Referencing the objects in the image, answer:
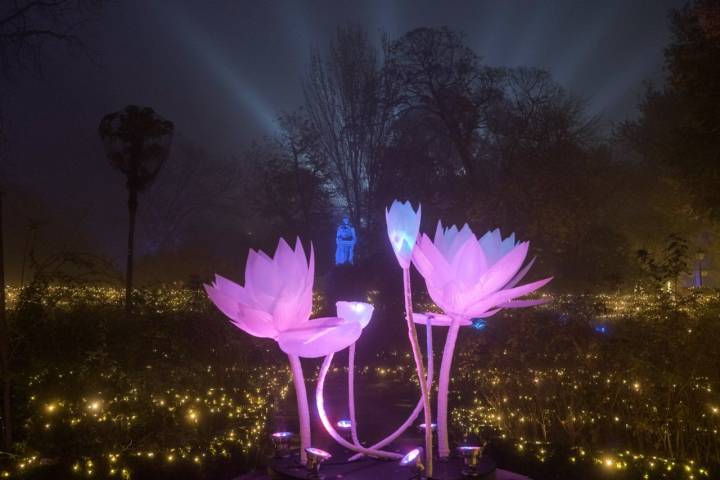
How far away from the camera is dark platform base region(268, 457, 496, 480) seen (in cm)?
370

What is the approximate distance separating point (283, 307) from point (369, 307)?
672mm

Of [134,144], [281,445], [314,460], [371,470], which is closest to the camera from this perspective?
[314,460]

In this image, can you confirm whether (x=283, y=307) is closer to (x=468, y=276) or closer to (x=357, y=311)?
(x=357, y=311)

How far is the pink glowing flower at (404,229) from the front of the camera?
3.48 m

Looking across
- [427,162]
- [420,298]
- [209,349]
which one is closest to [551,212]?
[427,162]

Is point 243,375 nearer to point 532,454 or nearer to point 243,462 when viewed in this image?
point 243,462

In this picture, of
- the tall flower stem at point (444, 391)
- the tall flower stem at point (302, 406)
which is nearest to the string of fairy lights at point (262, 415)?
the tall flower stem at point (444, 391)

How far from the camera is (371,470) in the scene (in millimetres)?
3965

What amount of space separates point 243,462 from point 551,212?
53.1 ft

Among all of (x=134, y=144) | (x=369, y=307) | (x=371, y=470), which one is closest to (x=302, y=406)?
(x=371, y=470)

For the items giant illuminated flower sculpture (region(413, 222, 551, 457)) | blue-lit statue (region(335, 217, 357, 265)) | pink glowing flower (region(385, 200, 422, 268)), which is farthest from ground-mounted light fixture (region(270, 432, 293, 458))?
blue-lit statue (region(335, 217, 357, 265))

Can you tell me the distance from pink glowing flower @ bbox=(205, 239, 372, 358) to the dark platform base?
0.74 metres

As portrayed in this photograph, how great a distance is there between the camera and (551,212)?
19.9m

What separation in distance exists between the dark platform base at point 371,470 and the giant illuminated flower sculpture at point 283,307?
74cm
